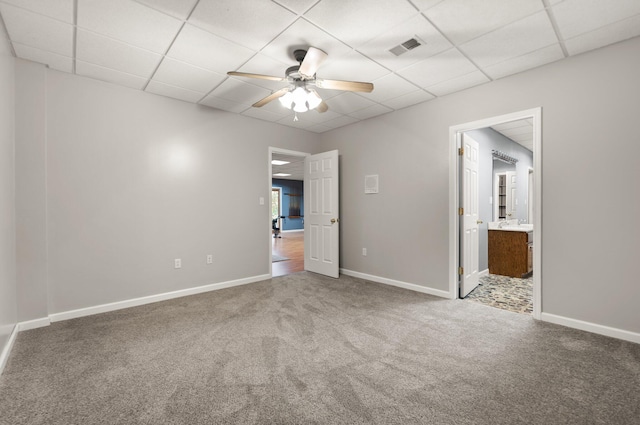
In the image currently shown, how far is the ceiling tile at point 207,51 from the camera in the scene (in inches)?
93.7

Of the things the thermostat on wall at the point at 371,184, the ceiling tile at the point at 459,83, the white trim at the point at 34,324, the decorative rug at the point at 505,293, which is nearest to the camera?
the white trim at the point at 34,324

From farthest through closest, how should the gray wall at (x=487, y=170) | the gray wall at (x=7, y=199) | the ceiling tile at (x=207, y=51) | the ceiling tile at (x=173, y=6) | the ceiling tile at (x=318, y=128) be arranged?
the ceiling tile at (x=318, y=128) → the gray wall at (x=487, y=170) → the ceiling tile at (x=207, y=51) → the gray wall at (x=7, y=199) → the ceiling tile at (x=173, y=6)

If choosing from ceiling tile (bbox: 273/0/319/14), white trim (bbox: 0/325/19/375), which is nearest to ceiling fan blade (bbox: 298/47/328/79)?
ceiling tile (bbox: 273/0/319/14)

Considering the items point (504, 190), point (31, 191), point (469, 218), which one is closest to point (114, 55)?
point (31, 191)

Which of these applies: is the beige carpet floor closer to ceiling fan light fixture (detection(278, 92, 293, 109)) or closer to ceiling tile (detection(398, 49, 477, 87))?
ceiling fan light fixture (detection(278, 92, 293, 109))

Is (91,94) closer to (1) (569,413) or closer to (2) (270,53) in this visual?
(2) (270,53)

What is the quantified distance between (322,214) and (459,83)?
2722 millimetres

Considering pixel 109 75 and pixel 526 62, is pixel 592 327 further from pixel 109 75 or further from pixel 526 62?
pixel 109 75

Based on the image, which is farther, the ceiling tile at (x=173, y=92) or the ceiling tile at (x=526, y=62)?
the ceiling tile at (x=173, y=92)

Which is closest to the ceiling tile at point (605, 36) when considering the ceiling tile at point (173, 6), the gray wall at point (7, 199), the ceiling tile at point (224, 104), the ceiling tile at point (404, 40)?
the ceiling tile at point (404, 40)

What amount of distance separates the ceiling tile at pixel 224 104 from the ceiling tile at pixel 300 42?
1357mm

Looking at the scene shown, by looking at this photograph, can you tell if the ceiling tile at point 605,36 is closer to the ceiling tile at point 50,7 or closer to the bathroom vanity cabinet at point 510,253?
the bathroom vanity cabinet at point 510,253

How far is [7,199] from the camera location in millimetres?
2453

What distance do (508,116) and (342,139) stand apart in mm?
2501
